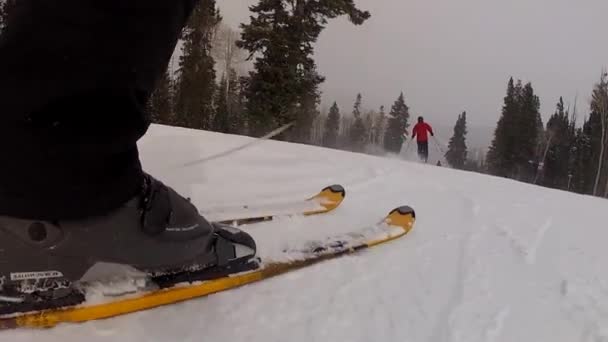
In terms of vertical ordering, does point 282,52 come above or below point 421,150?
above

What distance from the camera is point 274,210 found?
5.95ft

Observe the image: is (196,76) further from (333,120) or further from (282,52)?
(333,120)

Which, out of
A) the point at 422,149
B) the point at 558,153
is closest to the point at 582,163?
the point at 558,153

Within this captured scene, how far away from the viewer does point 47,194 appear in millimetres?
821

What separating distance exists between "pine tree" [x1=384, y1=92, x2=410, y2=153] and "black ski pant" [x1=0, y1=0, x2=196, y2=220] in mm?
61570

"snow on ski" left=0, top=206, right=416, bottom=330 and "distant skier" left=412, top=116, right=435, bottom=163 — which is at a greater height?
"distant skier" left=412, top=116, right=435, bottom=163

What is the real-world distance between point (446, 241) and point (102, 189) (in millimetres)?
1223

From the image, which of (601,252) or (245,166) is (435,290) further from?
(245,166)

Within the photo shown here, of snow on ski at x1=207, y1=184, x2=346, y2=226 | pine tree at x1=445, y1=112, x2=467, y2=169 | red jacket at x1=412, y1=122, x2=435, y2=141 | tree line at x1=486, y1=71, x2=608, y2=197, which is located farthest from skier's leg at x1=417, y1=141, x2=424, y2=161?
pine tree at x1=445, y1=112, x2=467, y2=169

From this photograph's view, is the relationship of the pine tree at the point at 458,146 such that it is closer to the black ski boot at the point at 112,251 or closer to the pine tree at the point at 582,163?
the pine tree at the point at 582,163

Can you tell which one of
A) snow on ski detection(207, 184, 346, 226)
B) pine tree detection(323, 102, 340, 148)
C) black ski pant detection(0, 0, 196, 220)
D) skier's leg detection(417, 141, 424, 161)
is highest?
pine tree detection(323, 102, 340, 148)

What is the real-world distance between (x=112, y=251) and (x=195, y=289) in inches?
8.1

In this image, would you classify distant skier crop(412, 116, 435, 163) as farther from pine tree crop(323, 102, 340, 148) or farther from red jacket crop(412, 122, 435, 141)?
pine tree crop(323, 102, 340, 148)

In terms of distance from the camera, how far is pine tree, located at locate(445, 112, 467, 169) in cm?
5407
